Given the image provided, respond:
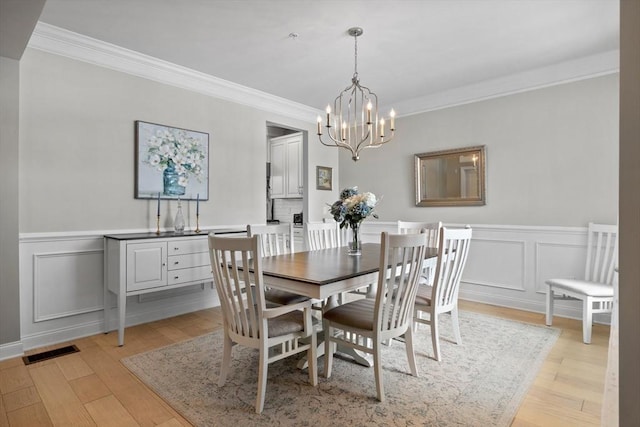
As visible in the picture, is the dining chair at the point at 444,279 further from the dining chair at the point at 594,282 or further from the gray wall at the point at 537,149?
the gray wall at the point at 537,149

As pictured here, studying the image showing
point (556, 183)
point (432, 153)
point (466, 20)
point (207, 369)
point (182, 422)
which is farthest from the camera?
point (432, 153)

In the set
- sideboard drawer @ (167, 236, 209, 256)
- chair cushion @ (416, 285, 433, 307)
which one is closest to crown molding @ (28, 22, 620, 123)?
sideboard drawer @ (167, 236, 209, 256)

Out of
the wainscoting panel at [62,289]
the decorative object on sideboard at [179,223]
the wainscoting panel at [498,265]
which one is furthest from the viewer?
the wainscoting panel at [498,265]

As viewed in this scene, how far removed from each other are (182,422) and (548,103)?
4275 mm

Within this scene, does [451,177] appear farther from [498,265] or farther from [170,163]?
[170,163]

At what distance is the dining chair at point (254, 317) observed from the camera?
1.85m

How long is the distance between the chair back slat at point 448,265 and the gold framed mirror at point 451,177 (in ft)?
5.86

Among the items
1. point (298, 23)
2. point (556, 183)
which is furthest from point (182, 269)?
point (556, 183)

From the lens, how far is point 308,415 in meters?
1.86

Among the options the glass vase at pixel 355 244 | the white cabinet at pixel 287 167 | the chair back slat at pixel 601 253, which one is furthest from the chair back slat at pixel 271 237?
the chair back slat at pixel 601 253

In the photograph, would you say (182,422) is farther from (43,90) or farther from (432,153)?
(432,153)

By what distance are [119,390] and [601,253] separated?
13.6ft

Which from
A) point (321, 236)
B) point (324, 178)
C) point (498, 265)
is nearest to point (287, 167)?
point (324, 178)

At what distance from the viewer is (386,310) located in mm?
2031
